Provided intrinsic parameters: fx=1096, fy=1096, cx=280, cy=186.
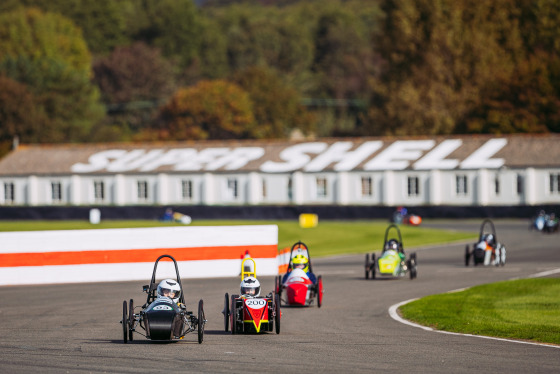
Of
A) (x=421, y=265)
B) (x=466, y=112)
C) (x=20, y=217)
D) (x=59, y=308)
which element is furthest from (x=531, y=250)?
(x=466, y=112)

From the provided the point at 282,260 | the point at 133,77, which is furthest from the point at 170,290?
the point at 133,77

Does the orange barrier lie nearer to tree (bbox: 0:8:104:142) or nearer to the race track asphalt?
the race track asphalt

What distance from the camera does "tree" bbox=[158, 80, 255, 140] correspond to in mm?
120438

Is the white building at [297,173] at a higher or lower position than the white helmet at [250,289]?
higher

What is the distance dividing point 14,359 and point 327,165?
6163 cm

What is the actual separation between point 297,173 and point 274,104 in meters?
58.6

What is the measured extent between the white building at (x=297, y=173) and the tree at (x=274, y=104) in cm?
4908

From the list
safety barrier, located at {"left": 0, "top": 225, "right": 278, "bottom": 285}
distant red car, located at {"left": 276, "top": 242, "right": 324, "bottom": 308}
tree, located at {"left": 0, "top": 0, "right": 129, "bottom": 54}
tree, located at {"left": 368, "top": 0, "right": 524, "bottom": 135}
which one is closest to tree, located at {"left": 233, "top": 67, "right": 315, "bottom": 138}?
tree, located at {"left": 368, "top": 0, "right": 524, "bottom": 135}

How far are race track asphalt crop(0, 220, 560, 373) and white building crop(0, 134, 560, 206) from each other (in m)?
44.8

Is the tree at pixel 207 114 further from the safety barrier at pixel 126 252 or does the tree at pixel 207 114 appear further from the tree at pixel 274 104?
the safety barrier at pixel 126 252

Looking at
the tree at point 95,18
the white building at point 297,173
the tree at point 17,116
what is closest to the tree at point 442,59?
the white building at point 297,173

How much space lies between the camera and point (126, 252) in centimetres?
2931

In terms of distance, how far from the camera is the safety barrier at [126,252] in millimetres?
28422

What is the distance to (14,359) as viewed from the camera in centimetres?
1448
